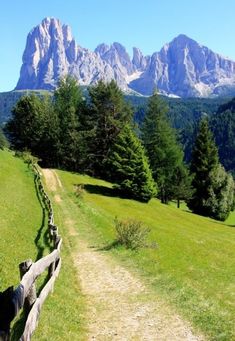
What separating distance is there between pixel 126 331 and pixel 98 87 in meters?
73.2

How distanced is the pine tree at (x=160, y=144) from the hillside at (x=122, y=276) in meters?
26.0

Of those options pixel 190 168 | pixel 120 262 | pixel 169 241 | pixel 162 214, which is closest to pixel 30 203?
pixel 169 241

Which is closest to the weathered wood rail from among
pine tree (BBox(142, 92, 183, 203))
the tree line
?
pine tree (BBox(142, 92, 183, 203))

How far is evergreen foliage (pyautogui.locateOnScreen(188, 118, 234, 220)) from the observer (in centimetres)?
8019

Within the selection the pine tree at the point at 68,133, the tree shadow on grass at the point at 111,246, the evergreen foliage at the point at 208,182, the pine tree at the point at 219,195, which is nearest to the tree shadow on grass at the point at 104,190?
the pine tree at the point at 68,133

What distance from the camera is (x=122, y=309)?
53.1 feet

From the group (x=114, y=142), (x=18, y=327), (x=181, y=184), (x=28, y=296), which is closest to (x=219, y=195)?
(x=181, y=184)

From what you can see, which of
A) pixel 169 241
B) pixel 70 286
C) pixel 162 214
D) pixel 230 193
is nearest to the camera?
pixel 70 286

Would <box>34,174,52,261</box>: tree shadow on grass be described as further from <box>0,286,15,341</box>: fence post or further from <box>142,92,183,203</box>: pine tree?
<box>142,92,183,203</box>: pine tree

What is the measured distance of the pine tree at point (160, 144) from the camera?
250ft

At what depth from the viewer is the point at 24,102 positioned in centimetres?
9338

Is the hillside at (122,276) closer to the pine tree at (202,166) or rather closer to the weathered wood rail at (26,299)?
the weathered wood rail at (26,299)

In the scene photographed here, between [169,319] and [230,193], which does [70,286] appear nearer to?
[169,319]

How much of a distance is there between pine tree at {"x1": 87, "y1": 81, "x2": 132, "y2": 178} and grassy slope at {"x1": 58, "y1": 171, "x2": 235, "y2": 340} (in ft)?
49.1
